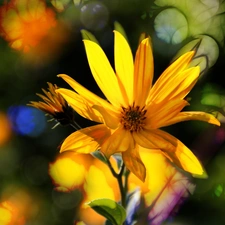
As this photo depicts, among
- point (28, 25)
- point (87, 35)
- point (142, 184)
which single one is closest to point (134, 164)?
point (142, 184)

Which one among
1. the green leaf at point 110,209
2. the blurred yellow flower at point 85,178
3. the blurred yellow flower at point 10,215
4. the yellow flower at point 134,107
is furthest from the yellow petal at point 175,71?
the blurred yellow flower at point 10,215

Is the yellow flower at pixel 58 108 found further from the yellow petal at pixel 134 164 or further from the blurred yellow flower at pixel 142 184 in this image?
the blurred yellow flower at pixel 142 184

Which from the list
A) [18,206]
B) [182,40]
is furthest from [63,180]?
[182,40]

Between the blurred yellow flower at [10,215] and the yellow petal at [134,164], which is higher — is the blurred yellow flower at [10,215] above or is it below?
below

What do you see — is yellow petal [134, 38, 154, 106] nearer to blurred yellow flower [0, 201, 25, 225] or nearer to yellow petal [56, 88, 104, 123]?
yellow petal [56, 88, 104, 123]

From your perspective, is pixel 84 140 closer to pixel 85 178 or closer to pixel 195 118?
pixel 195 118

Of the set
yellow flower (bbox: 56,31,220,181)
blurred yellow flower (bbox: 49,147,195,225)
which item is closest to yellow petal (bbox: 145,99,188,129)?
yellow flower (bbox: 56,31,220,181)

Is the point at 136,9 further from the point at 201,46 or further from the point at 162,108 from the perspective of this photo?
the point at 162,108
